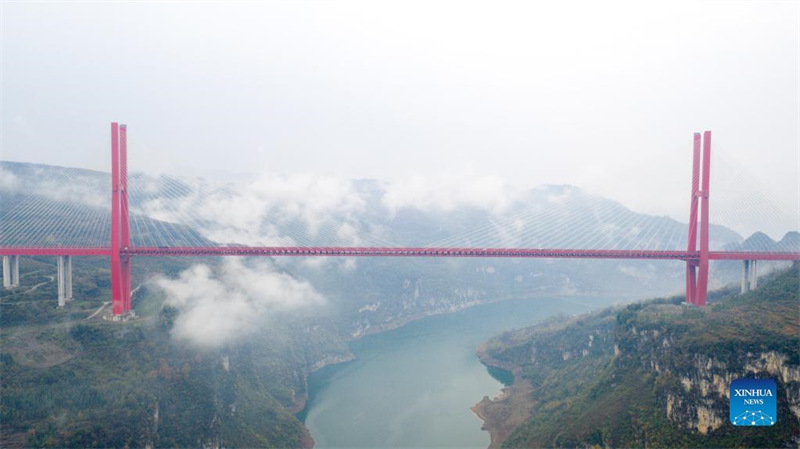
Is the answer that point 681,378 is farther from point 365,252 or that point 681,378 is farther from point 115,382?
point 115,382

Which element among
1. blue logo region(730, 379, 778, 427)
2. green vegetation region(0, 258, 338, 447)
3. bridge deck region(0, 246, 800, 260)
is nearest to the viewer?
blue logo region(730, 379, 778, 427)

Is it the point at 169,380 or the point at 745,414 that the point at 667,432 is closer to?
the point at 745,414

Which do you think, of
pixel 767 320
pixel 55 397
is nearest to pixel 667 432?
pixel 767 320

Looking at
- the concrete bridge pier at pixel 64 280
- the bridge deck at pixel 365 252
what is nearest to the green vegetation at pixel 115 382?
the concrete bridge pier at pixel 64 280

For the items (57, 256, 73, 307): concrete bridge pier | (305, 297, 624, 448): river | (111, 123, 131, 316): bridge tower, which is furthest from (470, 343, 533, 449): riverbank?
(57, 256, 73, 307): concrete bridge pier

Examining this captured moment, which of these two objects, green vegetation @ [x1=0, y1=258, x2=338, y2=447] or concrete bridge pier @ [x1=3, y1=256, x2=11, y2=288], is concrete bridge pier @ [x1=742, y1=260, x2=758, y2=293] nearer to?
green vegetation @ [x1=0, y1=258, x2=338, y2=447]
